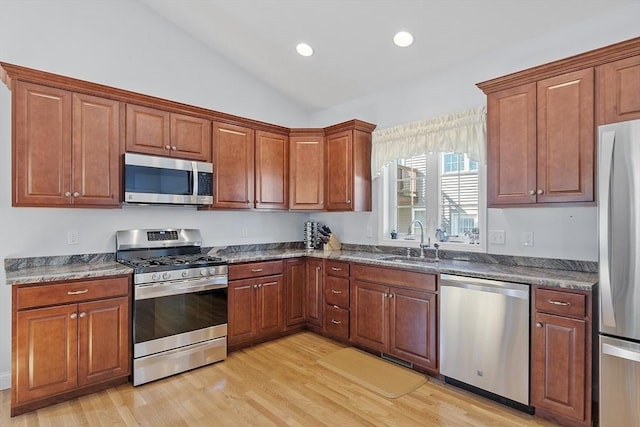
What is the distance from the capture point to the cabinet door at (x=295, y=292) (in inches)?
156

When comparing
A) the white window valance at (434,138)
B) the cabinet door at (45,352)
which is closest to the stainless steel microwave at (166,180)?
the cabinet door at (45,352)

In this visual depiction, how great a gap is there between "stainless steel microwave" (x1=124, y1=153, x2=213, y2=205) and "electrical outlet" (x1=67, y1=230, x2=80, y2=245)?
56 centimetres

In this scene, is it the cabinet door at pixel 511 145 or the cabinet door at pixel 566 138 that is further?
the cabinet door at pixel 511 145

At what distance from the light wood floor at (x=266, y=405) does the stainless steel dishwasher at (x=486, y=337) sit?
0.14m

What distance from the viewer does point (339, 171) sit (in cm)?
412

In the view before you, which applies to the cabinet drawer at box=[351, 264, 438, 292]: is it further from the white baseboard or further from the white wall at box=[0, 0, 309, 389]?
the white baseboard

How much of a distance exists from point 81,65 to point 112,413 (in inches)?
116

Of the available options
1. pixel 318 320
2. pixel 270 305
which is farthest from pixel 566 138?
pixel 270 305

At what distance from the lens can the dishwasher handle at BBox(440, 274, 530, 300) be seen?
7.98 feet

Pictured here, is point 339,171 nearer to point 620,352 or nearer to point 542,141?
point 542,141

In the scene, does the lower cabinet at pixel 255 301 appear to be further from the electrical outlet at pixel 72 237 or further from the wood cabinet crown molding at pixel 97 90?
the wood cabinet crown molding at pixel 97 90

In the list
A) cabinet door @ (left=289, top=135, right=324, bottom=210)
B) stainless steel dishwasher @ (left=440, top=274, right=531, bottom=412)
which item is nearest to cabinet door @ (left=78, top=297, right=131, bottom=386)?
cabinet door @ (left=289, top=135, right=324, bottom=210)

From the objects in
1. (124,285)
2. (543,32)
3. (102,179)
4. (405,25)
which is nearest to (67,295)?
(124,285)

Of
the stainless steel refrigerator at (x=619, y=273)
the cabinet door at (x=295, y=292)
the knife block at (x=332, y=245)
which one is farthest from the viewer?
the knife block at (x=332, y=245)
